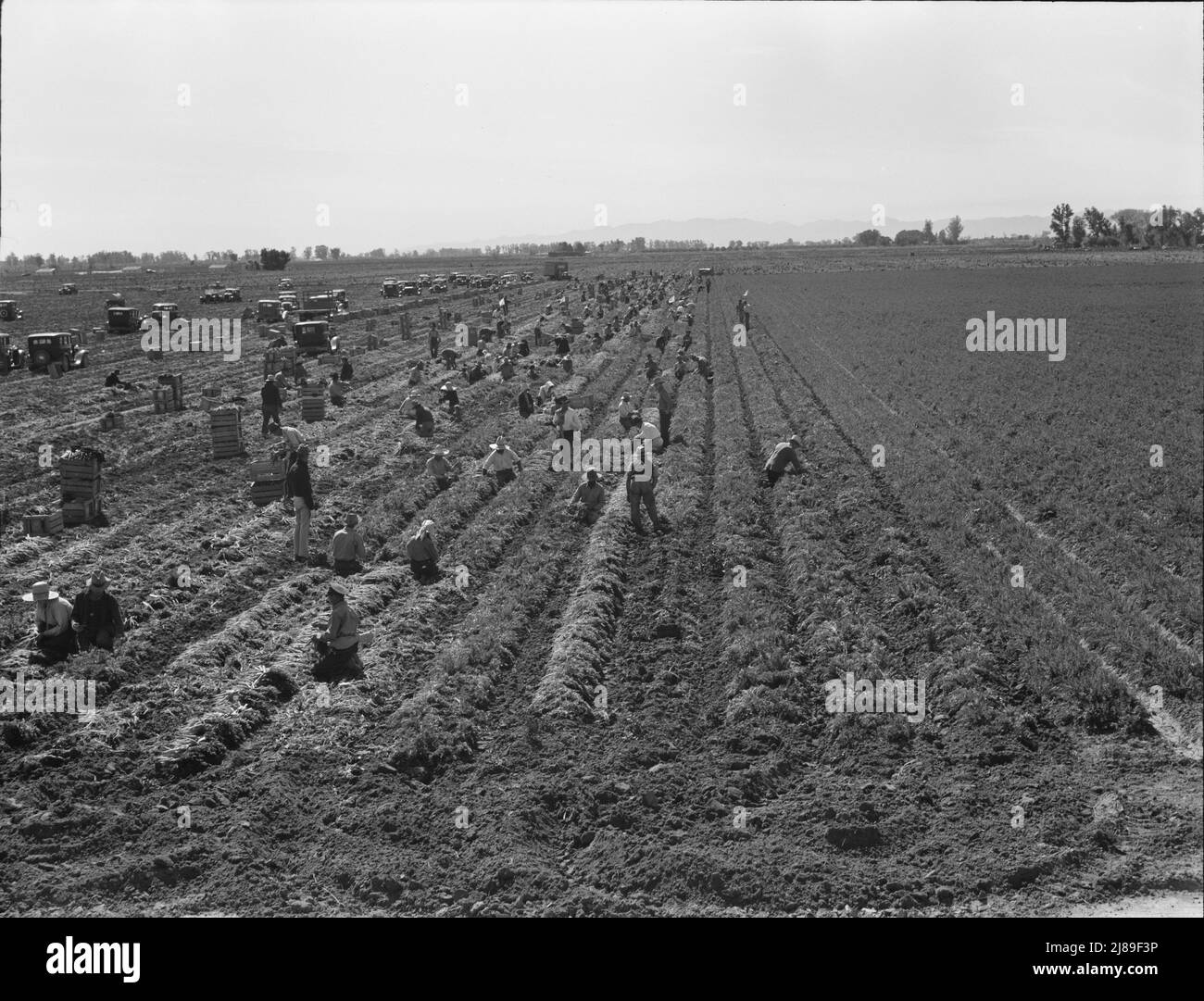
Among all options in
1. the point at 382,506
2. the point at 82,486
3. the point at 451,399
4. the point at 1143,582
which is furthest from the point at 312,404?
the point at 1143,582

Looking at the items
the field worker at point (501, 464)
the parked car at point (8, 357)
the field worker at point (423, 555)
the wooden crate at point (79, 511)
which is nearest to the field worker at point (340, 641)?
the field worker at point (423, 555)

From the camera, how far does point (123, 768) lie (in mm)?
10164

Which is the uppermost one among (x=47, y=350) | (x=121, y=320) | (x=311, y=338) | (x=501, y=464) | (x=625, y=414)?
(x=121, y=320)

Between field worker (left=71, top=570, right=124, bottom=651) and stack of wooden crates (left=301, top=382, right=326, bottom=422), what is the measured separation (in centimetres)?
1523

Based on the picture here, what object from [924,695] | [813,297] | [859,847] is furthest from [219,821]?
[813,297]

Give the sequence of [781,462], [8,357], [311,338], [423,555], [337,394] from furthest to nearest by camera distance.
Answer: [311,338] → [8,357] → [337,394] → [781,462] → [423,555]

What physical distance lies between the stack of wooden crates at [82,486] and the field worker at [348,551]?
5474 mm

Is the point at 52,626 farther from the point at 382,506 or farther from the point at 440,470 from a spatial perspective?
the point at 440,470

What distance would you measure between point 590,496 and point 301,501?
483 centimetres

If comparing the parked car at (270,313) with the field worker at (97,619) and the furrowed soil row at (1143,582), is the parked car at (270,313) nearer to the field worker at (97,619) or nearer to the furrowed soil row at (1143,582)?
the field worker at (97,619)

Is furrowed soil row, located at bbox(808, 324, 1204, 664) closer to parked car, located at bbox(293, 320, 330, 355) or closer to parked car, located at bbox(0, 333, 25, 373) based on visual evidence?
parked car, located at bbox(293, 320, 330, 355)

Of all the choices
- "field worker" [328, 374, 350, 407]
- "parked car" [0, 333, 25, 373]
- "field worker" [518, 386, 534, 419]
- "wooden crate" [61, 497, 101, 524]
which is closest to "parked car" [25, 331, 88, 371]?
"parked car" [0, 333, 25, 373]

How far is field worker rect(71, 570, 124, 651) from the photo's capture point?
41.5 ft

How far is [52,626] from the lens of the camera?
42.2 ft
